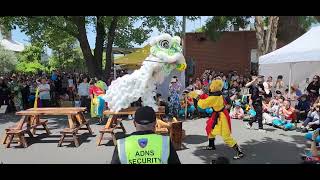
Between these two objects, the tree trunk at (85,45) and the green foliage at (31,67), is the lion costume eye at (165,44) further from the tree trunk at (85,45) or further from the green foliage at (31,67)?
the green foliage at (31,67)

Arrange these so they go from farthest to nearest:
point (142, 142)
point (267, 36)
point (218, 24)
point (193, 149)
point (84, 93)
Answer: point (267, 36) < point (84, 93) < point (193, 149) < point (218, 24) < point (142, 142)

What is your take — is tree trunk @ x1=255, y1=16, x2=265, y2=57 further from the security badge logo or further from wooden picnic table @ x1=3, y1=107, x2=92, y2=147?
the security badge logo

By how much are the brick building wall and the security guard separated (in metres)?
21.6

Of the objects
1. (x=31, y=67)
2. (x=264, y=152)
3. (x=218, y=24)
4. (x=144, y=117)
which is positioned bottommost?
(x=264, y=152)

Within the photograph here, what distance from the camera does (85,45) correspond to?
61.3 ft

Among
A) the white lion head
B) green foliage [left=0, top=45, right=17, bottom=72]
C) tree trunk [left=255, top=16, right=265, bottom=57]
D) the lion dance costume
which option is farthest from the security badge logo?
green foliage [left=0, top=45, right=17, bottom=72]

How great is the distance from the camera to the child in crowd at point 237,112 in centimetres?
1450

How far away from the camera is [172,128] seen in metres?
9.02

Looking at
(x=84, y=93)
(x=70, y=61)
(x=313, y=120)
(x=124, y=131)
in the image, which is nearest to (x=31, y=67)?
(x=70, y=61)

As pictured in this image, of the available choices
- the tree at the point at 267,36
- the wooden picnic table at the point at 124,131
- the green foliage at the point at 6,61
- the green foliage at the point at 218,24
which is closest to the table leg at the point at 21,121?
the wooden picnic table at the point at 124,131

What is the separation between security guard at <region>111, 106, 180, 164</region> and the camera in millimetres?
3463

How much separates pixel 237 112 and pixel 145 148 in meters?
11.5

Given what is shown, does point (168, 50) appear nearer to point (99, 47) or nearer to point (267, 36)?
point (99, 47)
